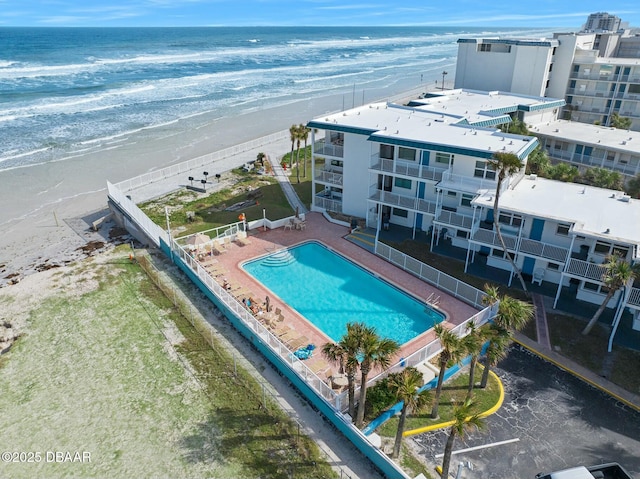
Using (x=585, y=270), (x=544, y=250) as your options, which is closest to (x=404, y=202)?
(x=544, y=250)

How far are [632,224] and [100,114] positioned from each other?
73.5 meters

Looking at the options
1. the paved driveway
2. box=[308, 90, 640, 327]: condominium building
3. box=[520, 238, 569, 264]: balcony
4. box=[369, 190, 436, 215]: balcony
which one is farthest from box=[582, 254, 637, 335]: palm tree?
box=[369, 190, 436, 215]: balcony

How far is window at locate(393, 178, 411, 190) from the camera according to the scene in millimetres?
31141

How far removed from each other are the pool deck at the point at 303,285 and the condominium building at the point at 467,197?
8.06ft

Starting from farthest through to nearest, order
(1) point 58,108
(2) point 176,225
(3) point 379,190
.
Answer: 1. (1) point 58,108
2. (2) point 176,225
3. (3) point 379,190

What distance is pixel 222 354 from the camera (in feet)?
70.5

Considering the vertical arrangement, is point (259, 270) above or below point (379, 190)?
below

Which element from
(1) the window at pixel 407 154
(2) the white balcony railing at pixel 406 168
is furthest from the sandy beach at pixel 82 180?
(1) the window at pixel 407 154

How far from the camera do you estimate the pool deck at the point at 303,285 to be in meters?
21.9

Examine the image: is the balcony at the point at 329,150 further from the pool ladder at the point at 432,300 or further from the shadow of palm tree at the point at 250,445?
the shadow of palm tree at the point at 250,445

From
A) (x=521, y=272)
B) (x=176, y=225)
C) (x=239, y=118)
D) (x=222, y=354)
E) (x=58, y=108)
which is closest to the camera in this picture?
(x=222, y=354)

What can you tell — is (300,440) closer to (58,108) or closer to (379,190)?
(379,190)

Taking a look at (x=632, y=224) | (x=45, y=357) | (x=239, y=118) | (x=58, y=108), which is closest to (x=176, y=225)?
(x=45, y=357)

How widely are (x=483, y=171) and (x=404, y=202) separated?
531 centimetres
